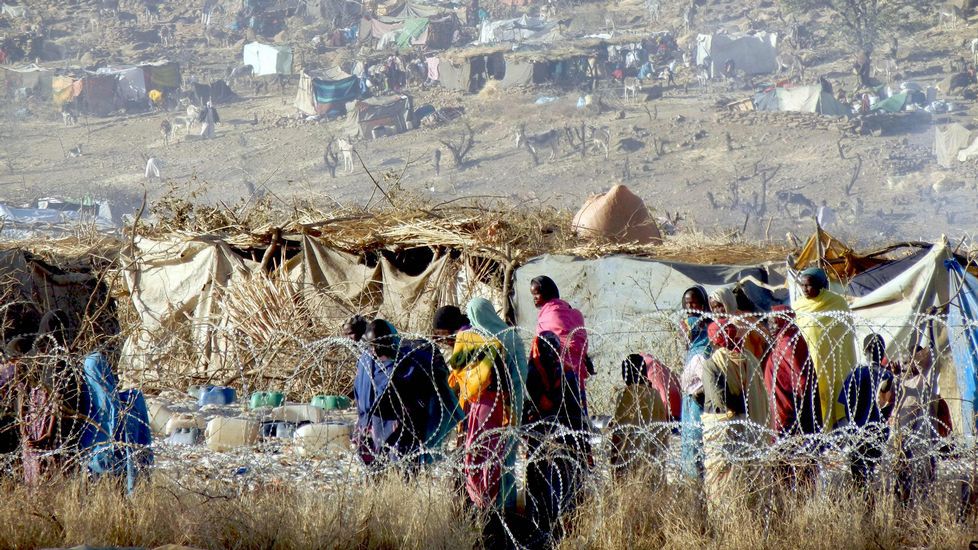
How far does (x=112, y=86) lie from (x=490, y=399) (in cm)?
4464

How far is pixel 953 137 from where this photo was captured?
32.2 metres

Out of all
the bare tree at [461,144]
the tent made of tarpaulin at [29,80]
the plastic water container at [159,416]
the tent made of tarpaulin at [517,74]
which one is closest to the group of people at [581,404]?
the plastic water container at [159,416]

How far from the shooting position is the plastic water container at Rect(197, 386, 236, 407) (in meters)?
8.74

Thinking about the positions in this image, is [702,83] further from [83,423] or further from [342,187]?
[83,423]

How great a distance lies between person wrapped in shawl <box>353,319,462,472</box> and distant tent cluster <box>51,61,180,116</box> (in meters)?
43.4

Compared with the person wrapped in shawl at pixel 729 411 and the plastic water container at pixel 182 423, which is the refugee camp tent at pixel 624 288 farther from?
the person wrapped in shawl at pixel 729 411

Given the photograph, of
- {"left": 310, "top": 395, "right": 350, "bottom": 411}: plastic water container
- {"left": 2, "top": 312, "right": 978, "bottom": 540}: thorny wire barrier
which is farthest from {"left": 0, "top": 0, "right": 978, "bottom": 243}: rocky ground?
{"left": 2, "top": 312, "right": 978, "bottom": 540}: thorny wire barrier

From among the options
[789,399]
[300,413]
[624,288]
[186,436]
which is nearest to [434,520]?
[789,399]

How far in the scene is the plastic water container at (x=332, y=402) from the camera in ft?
26.3

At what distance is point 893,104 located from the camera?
117ft

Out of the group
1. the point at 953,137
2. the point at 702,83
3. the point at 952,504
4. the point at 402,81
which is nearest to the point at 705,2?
the point at 702,83

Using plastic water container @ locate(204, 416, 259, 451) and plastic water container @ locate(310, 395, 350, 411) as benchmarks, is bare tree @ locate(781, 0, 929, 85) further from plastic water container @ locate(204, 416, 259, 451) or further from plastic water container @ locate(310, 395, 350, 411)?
plastic water container @ locate(204, 416, 259, 451)

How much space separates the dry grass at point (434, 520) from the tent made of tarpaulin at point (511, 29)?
48.4 meters

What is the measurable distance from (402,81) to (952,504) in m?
43.1
